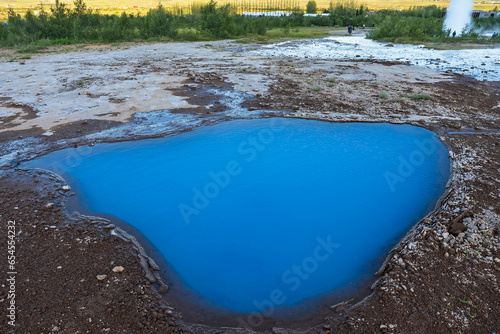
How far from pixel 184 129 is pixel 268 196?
2.86 meters

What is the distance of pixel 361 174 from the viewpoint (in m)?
5.59

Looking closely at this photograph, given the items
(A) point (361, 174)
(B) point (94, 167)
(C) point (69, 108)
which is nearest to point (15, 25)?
(C) point (69, 108)

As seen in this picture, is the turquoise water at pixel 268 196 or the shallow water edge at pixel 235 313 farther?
the turquoise water at pixel 268 196

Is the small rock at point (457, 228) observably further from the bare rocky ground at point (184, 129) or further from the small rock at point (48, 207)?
the small rock at point (48, 207)

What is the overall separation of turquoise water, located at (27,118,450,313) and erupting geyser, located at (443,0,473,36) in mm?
33155

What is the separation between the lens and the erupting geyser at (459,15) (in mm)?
31969

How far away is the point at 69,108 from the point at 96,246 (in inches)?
223

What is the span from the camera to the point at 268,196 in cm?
498

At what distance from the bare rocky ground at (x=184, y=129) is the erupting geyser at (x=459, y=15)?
2622 cm

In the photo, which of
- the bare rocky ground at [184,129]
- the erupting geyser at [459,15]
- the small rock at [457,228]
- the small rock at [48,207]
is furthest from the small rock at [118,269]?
the erupting geyser at [459,15]

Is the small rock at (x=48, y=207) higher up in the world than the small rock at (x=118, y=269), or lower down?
higher up

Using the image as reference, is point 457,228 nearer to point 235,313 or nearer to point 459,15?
point 235,313

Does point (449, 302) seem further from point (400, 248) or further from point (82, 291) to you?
point (82, 291)

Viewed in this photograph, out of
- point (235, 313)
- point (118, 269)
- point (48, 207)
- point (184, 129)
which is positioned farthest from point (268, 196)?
point (48, 207)
